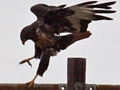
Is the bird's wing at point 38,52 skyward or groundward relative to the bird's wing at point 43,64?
skyward

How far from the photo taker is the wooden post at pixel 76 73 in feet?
8.55

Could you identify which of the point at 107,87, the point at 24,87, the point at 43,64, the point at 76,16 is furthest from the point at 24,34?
the point at 107,87

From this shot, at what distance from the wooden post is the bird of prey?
116cm

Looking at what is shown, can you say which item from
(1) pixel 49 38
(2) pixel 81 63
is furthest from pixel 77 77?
(1) pixel 49 38

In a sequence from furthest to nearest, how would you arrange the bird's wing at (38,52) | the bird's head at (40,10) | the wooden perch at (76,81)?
the bird's head at (40,10) → the bird's wing at (38,52) → the wooden perch at (76,81)

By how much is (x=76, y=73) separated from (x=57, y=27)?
1.55 metres

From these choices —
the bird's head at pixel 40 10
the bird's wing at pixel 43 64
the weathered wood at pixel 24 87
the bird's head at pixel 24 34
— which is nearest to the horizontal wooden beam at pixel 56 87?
the weathered wood at pixel 24 87

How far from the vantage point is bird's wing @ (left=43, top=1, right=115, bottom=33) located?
3806mm

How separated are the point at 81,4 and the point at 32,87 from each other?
143 cm

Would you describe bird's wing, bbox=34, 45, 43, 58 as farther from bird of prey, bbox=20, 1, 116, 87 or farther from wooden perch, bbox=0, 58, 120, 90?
wooden perch, bbox=0, 58, 120, 90

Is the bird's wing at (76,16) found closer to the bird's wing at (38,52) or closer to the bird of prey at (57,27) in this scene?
the bird of prey at (57,27)

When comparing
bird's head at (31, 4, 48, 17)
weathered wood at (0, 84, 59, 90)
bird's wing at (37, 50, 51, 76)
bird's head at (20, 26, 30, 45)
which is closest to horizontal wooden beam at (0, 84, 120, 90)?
weathered wood at (0, 84, 59, 90)

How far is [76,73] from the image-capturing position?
2627mm

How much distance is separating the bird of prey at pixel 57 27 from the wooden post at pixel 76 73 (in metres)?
1.16
